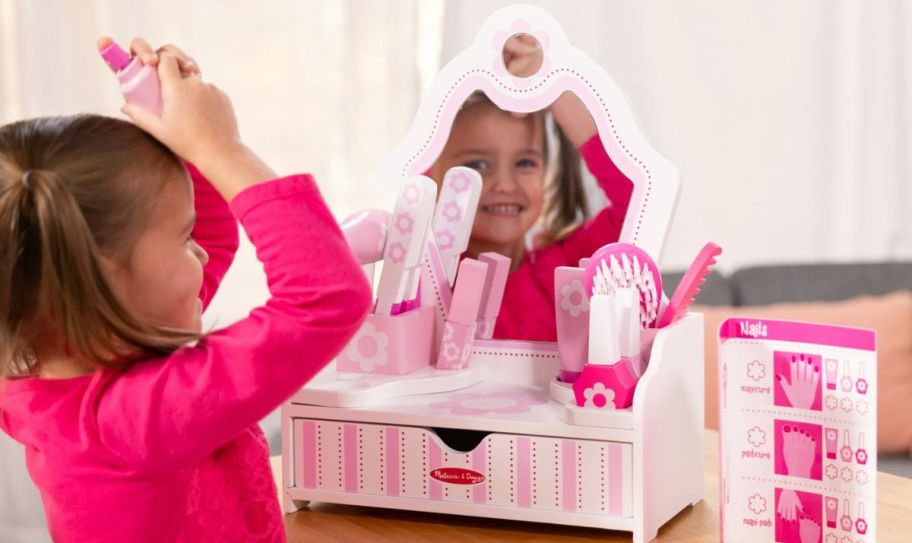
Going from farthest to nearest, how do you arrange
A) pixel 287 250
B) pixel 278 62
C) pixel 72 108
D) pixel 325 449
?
pixel 278 62, pixel 72 108, pixel 325 449, pixel 287 250

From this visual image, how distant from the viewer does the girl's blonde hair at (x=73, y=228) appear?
2.27 ft

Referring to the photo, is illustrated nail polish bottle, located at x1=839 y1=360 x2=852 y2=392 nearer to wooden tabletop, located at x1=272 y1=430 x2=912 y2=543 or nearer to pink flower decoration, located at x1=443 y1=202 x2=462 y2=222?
Result: wooden tabletop, located at x1=272 y1=430 x2=912 y2=543

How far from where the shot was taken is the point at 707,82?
104 inches

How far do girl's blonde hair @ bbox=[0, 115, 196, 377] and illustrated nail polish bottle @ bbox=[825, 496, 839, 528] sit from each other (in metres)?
0.51

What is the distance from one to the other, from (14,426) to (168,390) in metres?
0.15

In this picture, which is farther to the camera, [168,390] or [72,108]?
[72,108]

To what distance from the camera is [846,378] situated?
0.85 meters

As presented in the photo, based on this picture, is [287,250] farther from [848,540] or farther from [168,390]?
[848,540]

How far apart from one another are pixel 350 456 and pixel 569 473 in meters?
0.21

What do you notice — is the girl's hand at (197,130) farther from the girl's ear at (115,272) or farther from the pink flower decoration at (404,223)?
the pink flower decoration at (404,223)

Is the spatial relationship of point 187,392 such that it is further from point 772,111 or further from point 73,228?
point 772,111

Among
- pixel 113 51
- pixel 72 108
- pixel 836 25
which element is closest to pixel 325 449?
pixel 113 51

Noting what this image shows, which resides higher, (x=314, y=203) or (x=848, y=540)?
(x=314, y=203)

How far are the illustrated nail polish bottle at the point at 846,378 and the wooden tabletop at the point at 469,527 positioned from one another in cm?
22
